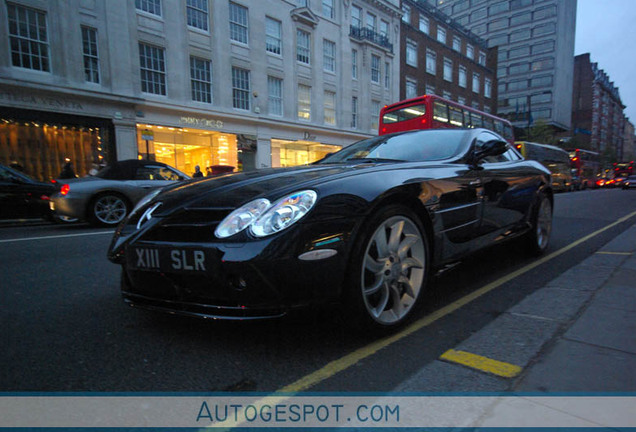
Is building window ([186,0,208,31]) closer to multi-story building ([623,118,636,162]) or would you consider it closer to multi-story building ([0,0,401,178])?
multi-story building ([0,0,401,178])

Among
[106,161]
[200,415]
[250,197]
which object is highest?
[106,161]

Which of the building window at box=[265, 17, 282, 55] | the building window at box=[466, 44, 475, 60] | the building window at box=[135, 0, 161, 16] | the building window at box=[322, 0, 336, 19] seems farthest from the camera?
the building window at box=[466, 44, 475, 60]

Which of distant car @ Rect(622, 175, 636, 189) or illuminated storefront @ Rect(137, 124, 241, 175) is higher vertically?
illuminated storefront @ Rect(137, 124, 241, 175)

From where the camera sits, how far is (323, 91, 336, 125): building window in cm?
2203

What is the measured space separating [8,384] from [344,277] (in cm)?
159

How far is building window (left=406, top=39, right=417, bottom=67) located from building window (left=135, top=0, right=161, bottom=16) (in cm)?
1854

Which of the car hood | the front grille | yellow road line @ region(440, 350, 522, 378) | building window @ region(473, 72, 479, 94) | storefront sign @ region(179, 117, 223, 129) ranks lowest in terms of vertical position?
yellow road line @ region(440, 350, 522, 378)

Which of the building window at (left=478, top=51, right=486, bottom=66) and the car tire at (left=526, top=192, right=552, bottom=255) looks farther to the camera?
the building window at (left=478, top=51, right=486, bottom=66)

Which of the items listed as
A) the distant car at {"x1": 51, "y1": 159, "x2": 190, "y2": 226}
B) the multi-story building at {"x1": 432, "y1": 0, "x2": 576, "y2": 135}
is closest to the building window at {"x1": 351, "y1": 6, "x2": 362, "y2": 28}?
the distant car at {"x1": 51, "y1": 159, "x2": 190, "y2": 226}

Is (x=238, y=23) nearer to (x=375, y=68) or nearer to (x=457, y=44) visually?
(x=375, y=68)

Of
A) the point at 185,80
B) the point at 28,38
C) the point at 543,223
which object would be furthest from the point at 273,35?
the point at 543,223

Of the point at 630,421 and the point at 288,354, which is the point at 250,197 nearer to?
the point at 288,354

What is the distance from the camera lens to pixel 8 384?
157cm

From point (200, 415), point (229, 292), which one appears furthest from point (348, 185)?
point (200, 415)
